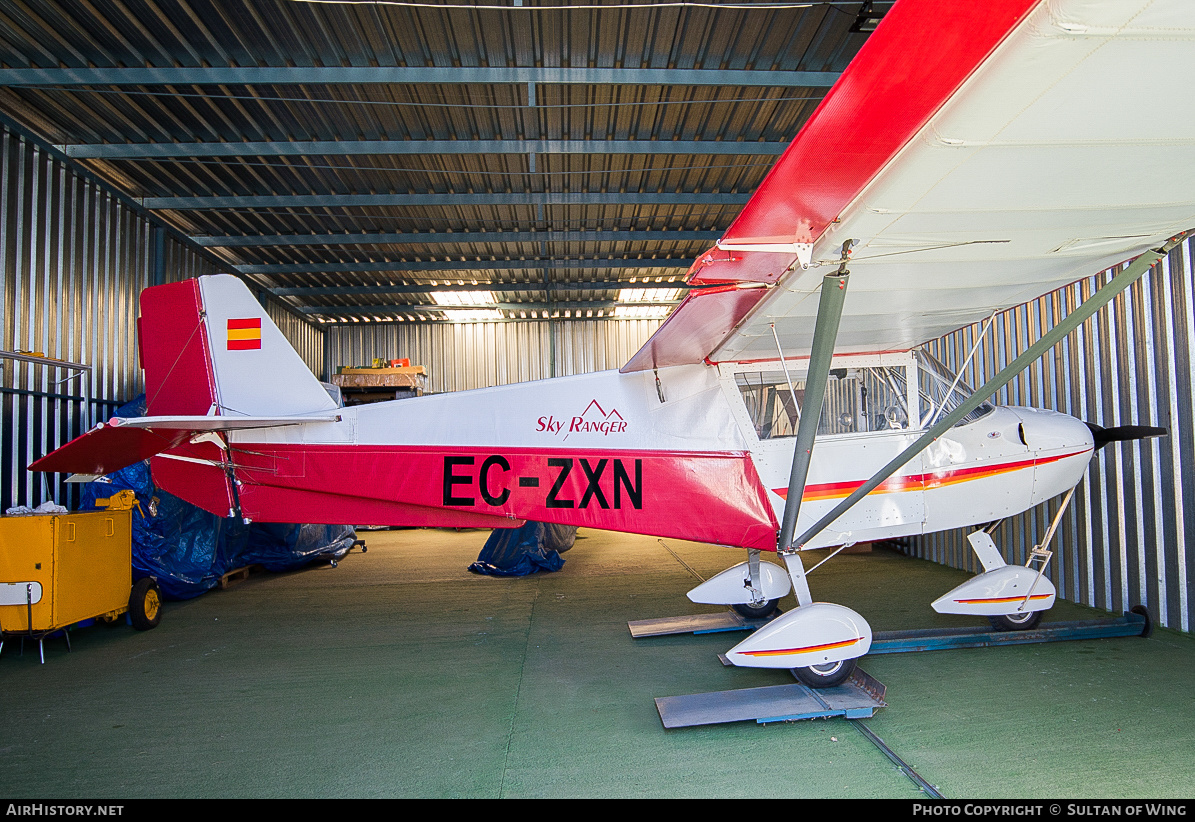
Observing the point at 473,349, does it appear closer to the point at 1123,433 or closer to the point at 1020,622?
the point at 1020,622

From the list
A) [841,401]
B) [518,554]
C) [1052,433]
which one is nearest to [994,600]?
[1052,433]

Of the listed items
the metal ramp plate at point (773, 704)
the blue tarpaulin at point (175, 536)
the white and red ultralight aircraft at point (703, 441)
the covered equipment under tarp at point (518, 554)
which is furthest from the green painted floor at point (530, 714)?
the covered equipment under tarp at point (518, 554)

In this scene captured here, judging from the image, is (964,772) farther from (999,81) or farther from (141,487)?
(141,487)

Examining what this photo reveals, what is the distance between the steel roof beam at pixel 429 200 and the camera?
833 centimetres

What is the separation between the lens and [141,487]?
6.91 meters

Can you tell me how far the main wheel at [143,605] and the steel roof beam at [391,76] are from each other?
4.64 metres

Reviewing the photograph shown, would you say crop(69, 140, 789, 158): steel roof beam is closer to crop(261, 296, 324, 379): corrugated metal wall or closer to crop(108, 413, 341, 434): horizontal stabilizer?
crop(108, 413, 341, 434): horizontal stabilizer

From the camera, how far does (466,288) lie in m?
13.5

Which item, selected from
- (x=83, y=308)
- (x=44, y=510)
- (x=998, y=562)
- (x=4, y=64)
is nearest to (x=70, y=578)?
(x=44, y=510)

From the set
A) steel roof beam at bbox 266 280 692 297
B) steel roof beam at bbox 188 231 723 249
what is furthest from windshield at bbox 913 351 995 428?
steel roof beam at bbox 266 280 692 297

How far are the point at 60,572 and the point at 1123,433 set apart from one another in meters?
8.71

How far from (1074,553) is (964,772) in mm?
4387

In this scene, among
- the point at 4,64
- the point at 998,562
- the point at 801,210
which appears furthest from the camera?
the point at 4,64

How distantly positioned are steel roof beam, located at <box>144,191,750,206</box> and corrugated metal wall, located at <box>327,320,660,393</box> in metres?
7.42
